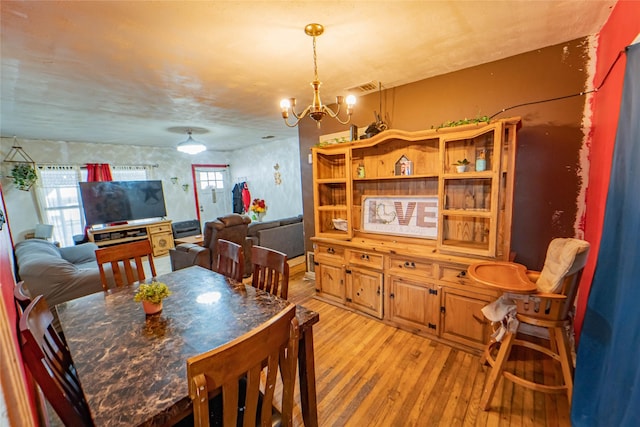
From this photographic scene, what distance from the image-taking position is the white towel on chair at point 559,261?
1.46m

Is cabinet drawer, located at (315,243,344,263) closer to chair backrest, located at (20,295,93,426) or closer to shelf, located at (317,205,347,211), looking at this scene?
shelf, located at (317,205,347,211)

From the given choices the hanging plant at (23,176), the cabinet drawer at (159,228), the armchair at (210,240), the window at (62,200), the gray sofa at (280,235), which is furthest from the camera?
the cabinet drawer at (159,228)

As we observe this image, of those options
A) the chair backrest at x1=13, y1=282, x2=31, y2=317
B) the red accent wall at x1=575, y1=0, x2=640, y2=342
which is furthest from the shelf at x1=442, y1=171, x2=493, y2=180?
the chair backrest at x1=13, y1=282, x2=31, y2=317

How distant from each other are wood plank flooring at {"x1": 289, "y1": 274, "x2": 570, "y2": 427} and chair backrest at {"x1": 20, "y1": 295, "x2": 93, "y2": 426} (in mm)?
1168

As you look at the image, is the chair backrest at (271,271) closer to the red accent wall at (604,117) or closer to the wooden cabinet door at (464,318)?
the wooden cabinet door at (464,318)

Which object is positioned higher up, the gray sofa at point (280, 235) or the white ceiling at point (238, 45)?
the white ceiling at point (238, 45)

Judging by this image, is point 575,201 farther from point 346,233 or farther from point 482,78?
point 346,233

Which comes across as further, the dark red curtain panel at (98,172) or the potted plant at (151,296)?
the dark red curtain panel at (98,172)

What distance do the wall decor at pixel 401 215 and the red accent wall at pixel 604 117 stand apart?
3.51 feet

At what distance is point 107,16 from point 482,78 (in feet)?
9.09

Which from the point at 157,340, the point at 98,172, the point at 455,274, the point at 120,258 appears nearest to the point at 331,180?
the point at 455,274

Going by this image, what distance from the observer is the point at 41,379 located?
2.83 ft

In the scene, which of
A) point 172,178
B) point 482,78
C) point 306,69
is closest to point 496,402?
point 482,78

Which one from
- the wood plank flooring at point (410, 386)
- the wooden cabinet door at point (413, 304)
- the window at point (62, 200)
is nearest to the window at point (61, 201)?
the window at point (62, 200)
